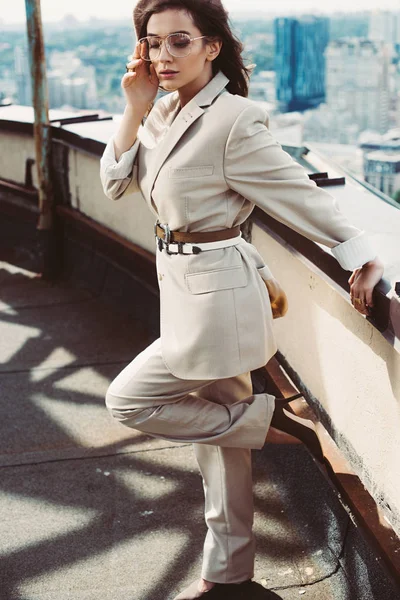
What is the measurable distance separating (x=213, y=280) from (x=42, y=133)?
4.14 meters

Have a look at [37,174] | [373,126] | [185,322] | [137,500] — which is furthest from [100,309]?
[373,126]

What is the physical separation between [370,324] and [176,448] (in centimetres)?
151

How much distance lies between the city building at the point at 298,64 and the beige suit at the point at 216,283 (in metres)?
73.1

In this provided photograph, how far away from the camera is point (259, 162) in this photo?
2.13 meters

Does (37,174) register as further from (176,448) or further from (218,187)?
(218,187)

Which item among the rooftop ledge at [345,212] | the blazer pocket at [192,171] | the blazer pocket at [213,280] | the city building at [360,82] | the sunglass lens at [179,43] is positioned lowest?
the city building at [360,82]

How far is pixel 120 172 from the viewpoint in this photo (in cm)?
238

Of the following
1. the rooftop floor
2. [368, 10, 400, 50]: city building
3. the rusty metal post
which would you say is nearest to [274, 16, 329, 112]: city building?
[368, 10, 400, 50]: city building

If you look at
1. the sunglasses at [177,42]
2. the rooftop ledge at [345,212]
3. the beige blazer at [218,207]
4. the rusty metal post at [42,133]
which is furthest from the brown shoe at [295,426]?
the rusty metal post at [42,133]

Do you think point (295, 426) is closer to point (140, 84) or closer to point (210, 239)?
point (210, 239)

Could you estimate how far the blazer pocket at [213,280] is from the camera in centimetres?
225

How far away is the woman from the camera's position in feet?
6.99

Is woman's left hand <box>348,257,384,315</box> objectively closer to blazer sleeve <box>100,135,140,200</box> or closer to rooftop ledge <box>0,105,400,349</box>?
rooftop ledge <box>0,105,400,349</box>

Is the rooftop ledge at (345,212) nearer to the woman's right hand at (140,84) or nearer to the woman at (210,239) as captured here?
the woman at (210,239)
